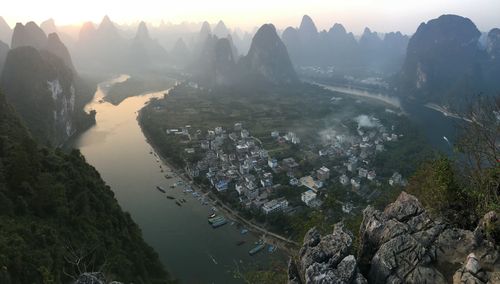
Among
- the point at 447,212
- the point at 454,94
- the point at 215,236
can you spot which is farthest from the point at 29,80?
the point at 454,94

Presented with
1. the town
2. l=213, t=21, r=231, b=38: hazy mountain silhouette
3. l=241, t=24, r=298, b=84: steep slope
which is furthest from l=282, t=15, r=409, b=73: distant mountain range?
the town

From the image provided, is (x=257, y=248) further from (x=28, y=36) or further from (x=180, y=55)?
(x=180, y=55)

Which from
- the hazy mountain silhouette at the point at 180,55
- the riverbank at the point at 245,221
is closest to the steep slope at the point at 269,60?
the hazy mountain silhouette at the point at 180,55

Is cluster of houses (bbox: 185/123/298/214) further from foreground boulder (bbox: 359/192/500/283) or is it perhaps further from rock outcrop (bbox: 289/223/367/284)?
foreground boulder (bbox: 359/192/500/283)

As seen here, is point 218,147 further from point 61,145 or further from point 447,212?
point 447,212

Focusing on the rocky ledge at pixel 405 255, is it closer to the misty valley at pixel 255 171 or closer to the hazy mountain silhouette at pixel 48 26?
the misty valley at pixel 255 171

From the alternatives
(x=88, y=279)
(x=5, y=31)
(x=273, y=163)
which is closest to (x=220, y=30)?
(x=5, y=31)
